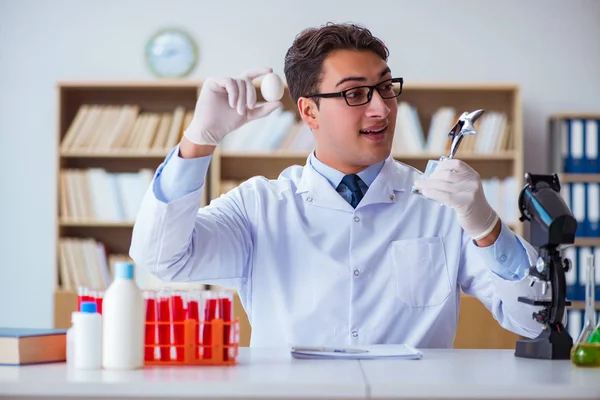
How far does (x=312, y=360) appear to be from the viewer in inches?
54.6

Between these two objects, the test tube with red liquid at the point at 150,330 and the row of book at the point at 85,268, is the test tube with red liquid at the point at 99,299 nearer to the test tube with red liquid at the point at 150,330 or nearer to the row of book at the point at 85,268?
the test tube with red liquid at the point at 150,330

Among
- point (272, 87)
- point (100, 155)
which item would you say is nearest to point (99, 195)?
point (100, 155)

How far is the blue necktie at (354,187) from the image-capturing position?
2008 millimetres

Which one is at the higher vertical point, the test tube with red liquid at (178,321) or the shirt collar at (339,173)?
the shirt collar at (339,173)

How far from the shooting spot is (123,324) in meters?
1.28

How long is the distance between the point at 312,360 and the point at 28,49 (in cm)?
345

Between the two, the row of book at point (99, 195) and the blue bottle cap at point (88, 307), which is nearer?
the blue bottle cap at point (88, 307)

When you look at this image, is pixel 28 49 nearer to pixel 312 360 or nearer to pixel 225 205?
pixel 225 205

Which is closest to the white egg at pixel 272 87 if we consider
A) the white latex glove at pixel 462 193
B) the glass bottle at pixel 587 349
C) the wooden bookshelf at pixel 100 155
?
the white latex glove at pixel 462 193

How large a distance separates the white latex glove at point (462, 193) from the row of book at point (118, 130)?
246cm

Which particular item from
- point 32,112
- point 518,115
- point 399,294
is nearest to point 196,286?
point 32,112

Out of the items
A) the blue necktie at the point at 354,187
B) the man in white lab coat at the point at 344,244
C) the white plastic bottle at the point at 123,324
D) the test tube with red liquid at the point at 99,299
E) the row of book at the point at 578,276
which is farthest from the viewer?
the row of book at the point at 578,276

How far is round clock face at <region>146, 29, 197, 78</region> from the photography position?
4191 millimetres

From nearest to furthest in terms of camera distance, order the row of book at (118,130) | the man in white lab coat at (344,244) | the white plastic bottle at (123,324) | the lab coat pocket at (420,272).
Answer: the white plastic bottle at (123,324) → the man in white lab coat at (344,244) → the lab coat pocket at (420,272) → the row of book at (118,130)
